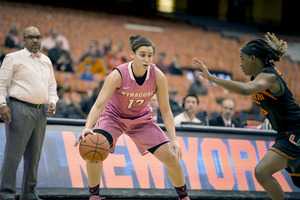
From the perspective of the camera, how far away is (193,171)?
5578mm

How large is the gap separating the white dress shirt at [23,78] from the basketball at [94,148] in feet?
3.17

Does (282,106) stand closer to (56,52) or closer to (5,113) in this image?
(5,113)

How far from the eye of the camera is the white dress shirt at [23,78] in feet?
14.0

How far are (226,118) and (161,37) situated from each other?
8839 mm

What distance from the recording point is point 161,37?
49.2 ft

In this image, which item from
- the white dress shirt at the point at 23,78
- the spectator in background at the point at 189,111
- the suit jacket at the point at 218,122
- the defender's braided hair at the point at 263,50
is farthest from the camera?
the spectator in background at the point at 189,111

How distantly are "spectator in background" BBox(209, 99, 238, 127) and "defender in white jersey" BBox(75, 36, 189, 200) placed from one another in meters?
2.09

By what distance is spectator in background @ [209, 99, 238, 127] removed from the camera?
620 cm

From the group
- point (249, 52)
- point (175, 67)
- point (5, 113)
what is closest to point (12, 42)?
point (175, 67)

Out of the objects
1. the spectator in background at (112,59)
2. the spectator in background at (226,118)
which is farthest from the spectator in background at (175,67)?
the spectator in background at (226,118)

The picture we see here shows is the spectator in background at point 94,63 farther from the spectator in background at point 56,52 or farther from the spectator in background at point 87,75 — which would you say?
the spectator in background at point 56,52

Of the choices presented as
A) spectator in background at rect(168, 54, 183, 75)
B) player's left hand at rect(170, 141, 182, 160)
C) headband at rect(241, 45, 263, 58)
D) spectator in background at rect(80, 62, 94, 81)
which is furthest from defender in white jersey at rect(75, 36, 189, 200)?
spectator in background at rect(168, 54, 183, 75)

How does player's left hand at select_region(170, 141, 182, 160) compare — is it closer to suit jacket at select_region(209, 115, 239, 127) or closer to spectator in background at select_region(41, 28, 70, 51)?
suit jacket at select_region(209, 115, 239, 127)

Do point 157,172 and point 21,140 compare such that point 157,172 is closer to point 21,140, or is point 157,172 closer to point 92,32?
point 21,140
